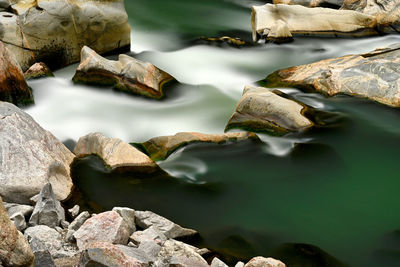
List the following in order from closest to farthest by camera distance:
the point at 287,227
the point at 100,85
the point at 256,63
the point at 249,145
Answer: the point at 287,227 → the point at 249,145 → the point at 100,85 → the point at 256,63

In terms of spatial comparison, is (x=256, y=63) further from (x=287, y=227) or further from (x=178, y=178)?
(x=287, y=227)

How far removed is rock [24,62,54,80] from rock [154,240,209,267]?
5.74 m

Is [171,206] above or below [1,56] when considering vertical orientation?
below

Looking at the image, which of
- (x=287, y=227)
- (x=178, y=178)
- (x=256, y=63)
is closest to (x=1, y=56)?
(x=178, y=178)

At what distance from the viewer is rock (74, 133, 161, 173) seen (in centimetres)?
658

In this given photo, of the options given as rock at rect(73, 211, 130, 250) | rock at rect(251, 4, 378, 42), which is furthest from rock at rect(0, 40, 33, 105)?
rock at rect(251, 4, 378, 42)

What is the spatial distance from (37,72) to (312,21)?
638 centimetres

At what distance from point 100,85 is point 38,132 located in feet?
9.55

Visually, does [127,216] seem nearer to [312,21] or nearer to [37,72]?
[37,72]

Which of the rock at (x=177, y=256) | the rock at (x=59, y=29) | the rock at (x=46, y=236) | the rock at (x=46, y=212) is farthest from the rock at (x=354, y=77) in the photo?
the rock at (x=46, y=236)

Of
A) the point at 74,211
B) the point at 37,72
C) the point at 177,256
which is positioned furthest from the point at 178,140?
the point at 37,72

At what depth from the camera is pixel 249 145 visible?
728 centimetres

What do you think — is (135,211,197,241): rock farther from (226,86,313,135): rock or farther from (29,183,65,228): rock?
(226,86,313,135): rock

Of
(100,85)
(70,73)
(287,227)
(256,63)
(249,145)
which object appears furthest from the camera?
(256,63)
